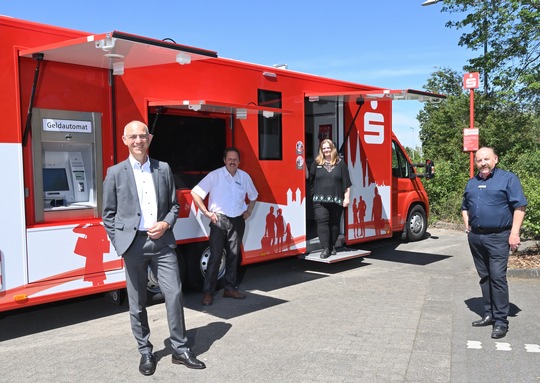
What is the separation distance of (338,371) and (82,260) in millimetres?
2521

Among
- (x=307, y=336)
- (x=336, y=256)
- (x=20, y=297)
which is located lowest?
(x=307, y=336)

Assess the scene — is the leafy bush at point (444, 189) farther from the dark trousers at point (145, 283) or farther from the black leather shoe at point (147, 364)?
the black leather shoe at point (147, 364)

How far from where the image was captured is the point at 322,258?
721 cm

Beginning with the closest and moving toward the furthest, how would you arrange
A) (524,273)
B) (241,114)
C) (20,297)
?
1. (20,297)
2. (241,114)
3. (524,273)

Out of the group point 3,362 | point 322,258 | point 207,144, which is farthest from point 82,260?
point 322,258

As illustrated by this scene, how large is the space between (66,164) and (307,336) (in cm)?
277

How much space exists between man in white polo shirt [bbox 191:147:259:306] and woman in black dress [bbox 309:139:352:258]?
5.40ft

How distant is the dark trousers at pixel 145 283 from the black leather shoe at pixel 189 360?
0.12ft

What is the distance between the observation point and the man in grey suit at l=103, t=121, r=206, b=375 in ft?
12.7

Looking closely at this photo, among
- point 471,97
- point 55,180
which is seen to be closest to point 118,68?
point 55,180

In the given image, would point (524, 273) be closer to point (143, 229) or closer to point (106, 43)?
point (143, 229)

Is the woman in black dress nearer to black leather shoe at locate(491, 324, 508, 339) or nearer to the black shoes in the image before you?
the black shoes

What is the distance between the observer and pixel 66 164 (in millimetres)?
4992

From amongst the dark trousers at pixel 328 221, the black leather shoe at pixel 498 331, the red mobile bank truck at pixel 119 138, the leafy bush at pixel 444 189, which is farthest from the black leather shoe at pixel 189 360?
the leafy bush at pixel 444 189
